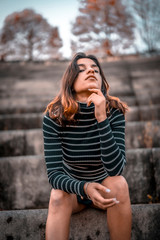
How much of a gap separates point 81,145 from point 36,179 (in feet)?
2.40

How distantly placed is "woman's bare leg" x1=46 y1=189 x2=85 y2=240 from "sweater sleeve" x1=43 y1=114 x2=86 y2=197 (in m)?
0.05

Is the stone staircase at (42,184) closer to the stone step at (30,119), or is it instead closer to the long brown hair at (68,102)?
the stone step at (30,119)

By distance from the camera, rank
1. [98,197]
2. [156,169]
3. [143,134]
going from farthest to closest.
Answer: [143,134]
[156,169]
[98,197]

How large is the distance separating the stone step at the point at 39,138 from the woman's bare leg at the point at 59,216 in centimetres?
122

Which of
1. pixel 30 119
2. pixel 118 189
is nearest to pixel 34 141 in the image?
pixel 30 119

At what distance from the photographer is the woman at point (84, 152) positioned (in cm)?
105

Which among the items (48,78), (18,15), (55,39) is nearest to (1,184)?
(48,78)

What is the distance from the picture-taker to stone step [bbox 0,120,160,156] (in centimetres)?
221

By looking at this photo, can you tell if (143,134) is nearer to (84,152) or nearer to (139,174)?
(139,174)

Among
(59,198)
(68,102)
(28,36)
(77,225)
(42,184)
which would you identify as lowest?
(77,225)

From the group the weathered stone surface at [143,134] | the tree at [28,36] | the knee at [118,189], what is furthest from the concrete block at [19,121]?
the tree at [28,36]

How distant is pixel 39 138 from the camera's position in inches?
89.0

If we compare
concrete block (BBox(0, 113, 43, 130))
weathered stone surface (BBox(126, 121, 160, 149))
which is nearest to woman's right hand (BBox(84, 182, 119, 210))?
weathered stone surface (BBox(126, 121, 160, 149))

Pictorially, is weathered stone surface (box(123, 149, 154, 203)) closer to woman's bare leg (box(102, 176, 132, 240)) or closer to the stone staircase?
the stone staircase
